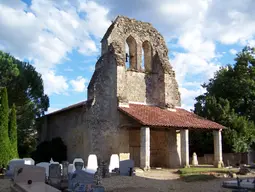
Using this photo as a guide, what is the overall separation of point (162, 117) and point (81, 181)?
12071 mm

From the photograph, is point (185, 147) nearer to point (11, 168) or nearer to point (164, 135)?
point (164, 135)

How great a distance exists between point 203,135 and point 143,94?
733 centimetres

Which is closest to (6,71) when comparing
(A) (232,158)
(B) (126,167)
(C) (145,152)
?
(C) (145,152)

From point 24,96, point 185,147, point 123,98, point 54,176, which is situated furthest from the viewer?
point 24,96

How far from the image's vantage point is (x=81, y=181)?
29.5 feet

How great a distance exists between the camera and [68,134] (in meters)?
24.5

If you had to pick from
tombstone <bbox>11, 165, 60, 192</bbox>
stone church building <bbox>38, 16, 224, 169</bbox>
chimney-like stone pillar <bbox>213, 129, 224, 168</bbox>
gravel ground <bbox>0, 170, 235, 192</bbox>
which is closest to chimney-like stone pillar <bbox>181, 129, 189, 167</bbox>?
stone church building <bbox>38, 16, 224, 169</bbox>

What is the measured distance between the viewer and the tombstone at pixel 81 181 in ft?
28.8

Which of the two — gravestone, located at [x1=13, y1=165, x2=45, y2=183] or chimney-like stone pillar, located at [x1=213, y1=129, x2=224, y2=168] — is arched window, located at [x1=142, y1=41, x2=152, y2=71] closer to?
chimney-like stone pillar, located at [x1=213, y1=129, x2=224, y2=168]

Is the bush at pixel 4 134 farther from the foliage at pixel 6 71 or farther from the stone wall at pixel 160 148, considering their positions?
the stone wall at pixel 160 148

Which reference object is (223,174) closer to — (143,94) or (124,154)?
(124,154)

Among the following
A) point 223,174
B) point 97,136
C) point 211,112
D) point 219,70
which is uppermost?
point 219,70

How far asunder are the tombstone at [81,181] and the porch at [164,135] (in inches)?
371

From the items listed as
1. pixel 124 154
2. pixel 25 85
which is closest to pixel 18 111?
pixel 25 85
